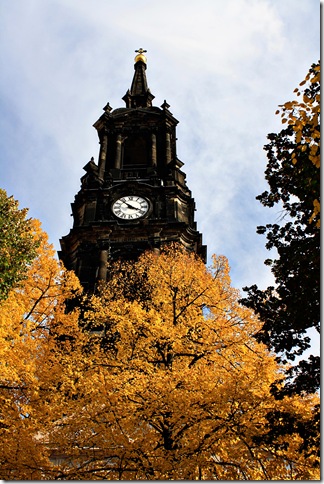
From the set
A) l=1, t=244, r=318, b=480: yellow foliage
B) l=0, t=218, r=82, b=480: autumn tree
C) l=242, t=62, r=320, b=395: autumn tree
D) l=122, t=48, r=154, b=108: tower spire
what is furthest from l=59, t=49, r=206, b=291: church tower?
l=242, t=62, r=320, b=395: autumn tree

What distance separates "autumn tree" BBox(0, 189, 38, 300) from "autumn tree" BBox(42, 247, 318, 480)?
9.42 feet

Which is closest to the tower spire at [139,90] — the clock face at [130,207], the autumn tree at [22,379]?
the clock face at [130,207]

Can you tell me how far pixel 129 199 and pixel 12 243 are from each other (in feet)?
72.6

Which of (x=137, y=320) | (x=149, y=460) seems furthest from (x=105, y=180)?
(x=149, y=460)

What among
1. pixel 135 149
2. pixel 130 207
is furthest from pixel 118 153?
pixel 130 207

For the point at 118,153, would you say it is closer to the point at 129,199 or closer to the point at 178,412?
the point at 129,199

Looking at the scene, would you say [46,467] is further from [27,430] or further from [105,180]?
[105,180]

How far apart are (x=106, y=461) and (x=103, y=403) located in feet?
3.96

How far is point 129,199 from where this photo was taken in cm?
3459

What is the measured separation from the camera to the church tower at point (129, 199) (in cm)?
3133

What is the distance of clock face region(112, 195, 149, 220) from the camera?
3341cm

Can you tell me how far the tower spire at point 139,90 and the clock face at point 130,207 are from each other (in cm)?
1700

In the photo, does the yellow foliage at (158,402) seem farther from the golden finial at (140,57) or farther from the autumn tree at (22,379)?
the golden finial at (140,57)

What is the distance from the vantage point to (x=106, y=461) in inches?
431
